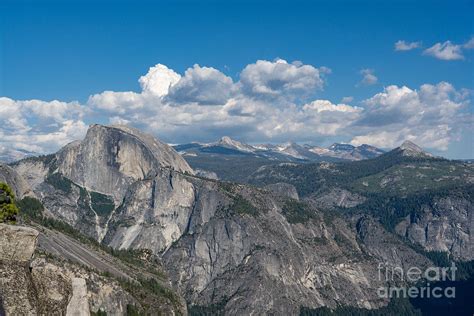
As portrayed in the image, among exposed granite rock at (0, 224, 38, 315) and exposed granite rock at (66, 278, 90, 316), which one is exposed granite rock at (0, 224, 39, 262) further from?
exposed granite rock at (66, 278, 90, 316)

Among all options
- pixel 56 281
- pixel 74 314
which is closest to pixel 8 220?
pixel 74 314

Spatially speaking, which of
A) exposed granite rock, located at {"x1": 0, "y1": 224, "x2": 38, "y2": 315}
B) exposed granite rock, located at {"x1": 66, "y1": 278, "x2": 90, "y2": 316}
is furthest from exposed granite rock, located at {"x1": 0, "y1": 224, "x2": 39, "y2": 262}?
exposed granite rock, located at {"x1": 66, "y1": 278, "x2": 90, "y2": 316}

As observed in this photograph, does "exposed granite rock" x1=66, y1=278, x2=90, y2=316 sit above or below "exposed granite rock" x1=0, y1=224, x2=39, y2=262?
below

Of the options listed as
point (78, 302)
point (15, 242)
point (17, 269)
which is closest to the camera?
point (17, 269)

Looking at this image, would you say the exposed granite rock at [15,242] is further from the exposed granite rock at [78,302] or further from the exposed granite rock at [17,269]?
the exposed granite rock at [78,302]

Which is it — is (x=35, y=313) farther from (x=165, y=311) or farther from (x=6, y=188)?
(x=165, y=311)

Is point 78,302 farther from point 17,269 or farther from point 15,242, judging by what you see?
point 15,242

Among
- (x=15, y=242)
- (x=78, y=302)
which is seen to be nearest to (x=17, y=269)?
(x=15, y=242)

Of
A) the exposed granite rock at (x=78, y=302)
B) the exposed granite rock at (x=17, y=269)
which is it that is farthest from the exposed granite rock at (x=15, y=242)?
the exposed granite rock at (x=78, y=302)

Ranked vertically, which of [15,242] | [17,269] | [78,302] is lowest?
[78,302]

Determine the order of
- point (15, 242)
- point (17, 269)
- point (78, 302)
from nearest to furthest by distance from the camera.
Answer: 1. point (17, 269)
2. point (15, 242)
3. point (78, 302)

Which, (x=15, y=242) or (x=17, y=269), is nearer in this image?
(x=17, y=269)
